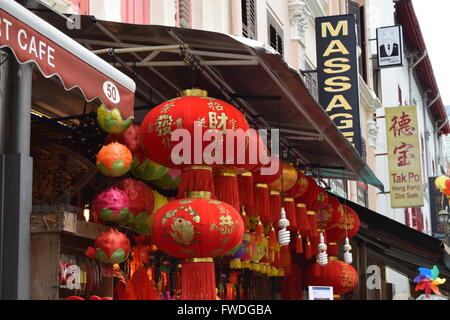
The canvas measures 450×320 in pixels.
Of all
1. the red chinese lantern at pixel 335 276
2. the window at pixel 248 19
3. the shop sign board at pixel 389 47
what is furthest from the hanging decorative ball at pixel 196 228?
the shop sign board at pixel 389 47


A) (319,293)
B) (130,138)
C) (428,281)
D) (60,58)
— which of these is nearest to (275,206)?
(319,293)

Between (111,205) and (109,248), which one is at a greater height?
(111,205)

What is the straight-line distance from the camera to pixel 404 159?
2594 cm

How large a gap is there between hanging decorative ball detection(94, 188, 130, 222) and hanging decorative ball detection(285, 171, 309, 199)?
12.1 ft

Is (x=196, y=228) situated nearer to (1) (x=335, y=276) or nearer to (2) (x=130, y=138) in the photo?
(2) (x=130, y=138)

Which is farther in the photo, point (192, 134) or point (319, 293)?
point (319, 293)

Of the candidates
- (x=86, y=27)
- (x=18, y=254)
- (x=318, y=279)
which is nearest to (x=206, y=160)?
(x=86, y=27)

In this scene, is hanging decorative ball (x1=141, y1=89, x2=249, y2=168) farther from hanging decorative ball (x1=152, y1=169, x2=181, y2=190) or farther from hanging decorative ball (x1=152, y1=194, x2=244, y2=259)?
hanging decorative ball (x1=152, y1=169, x2=181, y2=190)

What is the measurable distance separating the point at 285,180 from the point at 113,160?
3.73 meters

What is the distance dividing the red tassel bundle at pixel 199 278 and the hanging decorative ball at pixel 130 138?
1.21 metres

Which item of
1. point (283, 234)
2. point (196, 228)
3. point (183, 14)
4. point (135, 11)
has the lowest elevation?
point (196, 228)

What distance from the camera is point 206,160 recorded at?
824cm

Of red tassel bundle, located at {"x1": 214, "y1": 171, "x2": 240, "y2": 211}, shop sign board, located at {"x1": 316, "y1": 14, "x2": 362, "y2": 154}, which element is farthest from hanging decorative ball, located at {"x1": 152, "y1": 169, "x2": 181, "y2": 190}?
shop sign board, located at {"x1": 316, "y1": 14, "x2": 362, "y2": 154}

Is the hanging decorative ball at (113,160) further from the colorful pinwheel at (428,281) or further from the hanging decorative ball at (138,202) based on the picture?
the colorful pinwheel at (428,281)
